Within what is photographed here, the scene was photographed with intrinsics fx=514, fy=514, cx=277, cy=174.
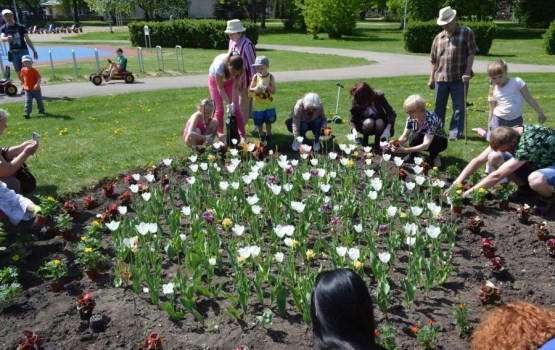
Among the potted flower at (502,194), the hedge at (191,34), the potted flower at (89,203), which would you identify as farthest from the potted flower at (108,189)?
the hedge at (191,34)

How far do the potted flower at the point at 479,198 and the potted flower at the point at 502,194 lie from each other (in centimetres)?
17

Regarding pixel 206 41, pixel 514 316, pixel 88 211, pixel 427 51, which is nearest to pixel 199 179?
pixel 88 211

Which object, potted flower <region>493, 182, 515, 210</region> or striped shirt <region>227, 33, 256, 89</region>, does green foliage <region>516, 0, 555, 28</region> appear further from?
potted flower <region>493, 182, 515, 210</region>

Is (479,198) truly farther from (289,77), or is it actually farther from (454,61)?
(289,77)

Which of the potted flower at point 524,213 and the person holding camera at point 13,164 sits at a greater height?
the person holding camera at point 13,164

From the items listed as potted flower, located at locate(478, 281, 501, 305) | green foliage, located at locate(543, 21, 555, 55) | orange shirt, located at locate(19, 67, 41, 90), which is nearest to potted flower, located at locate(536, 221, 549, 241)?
potted flower, located at locate(478, 281, 501, 305)

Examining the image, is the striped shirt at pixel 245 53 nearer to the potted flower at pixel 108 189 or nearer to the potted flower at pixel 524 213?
the potted flower at pixel 108 189

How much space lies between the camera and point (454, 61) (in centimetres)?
764

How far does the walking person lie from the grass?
52cm

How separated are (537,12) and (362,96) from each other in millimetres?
36688

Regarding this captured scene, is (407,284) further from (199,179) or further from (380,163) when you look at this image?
(380,163)

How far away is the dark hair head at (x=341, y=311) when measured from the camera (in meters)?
1.97

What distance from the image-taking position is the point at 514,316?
1760 millimetres

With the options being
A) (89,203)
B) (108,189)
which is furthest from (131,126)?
(89,203)
